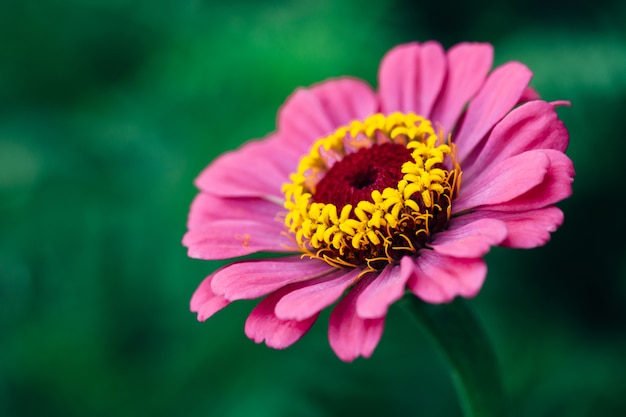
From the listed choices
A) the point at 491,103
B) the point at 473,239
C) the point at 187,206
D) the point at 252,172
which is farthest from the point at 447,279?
the point at 187,206

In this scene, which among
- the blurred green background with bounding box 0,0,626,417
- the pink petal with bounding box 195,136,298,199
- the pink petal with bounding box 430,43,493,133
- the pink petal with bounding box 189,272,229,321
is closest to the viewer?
the pink petal with bounding box 189,272,229,321

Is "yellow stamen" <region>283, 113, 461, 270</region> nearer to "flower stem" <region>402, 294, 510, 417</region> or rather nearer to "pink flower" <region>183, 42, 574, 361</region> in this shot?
"pink flower" <region>183, 42, 574, 361</region>

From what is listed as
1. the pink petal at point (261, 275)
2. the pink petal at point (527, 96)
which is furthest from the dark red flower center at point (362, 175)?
the pink petal at point (527, 96)

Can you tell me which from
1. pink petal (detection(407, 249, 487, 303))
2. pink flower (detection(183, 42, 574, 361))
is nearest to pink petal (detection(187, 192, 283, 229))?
pink flower (detection(183, 42, 574, 361))

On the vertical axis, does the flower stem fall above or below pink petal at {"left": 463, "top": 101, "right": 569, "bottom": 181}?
below

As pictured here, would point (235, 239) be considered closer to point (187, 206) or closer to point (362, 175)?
point (362, 175)
